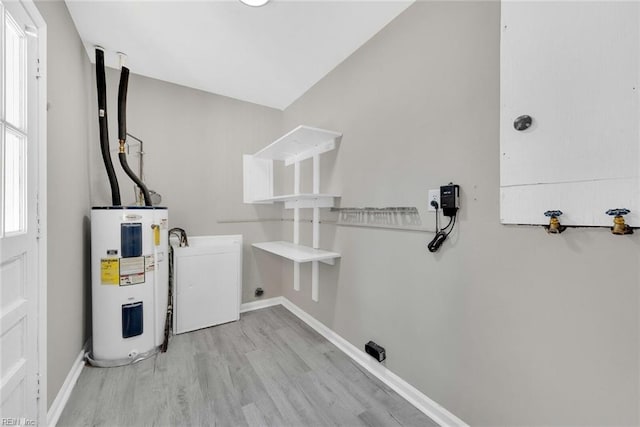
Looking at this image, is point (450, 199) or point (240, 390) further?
point (240, 390)

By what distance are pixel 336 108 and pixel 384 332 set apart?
1.92 m

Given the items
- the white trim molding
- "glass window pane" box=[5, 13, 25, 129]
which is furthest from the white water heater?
the white trim molding

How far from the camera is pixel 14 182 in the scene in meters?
1.20

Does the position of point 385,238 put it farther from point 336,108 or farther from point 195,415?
point 195,415

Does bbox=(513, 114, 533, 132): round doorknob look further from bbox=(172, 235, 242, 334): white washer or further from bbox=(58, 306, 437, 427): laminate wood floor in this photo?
bbox=(172, 235, 242, 334): white washer

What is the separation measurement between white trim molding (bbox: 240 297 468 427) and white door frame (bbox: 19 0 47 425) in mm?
1871

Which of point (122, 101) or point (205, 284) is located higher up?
point (122, 101)

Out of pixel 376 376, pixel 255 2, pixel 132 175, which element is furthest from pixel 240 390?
pixel 255 2

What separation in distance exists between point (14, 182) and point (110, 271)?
1.01 meters

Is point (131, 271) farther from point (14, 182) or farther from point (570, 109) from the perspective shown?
point (570, 109)

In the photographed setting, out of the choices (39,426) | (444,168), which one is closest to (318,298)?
(444,168)

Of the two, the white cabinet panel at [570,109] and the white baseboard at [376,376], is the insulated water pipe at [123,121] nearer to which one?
the white baseboard at [376,376]

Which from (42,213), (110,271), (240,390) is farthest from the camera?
(110,271)

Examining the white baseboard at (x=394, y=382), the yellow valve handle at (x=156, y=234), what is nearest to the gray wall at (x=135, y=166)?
the yellow valve handle at (x=156, y=234)
